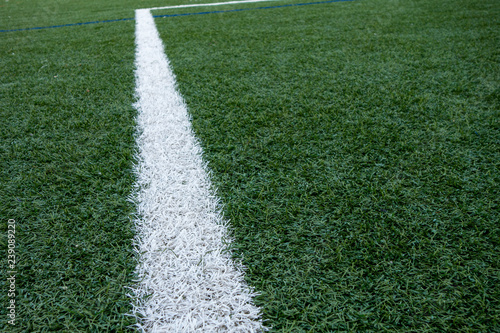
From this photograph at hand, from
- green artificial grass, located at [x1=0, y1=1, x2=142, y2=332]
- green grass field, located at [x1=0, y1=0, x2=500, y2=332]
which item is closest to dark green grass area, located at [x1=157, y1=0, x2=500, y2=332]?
green grass field, located at [x1=0, y1=0, x2=500, y2=332]

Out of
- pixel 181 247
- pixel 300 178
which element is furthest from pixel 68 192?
pixel 300 178

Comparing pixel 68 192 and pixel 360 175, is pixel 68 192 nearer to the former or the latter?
pixel 68 192

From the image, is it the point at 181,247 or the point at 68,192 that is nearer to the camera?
the point at 181,247

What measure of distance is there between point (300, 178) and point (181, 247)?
0.53m

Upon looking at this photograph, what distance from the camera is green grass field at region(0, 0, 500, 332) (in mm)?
772

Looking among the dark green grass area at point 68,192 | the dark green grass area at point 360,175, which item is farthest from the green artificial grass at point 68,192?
the dark green grass area at point 360,175

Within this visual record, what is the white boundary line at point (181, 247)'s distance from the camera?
745mm

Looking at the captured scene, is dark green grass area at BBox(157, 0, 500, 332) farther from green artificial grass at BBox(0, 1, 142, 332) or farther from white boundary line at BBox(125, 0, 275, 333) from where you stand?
green artificial grass at BBox(0, 1, 142, 332)

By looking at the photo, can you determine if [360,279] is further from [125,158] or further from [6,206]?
[6,206]

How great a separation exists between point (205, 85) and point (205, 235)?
49.2 inches

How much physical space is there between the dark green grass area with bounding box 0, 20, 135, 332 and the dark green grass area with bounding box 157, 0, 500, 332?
38 centimetres

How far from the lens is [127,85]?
6.55 ft

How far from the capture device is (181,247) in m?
0.93

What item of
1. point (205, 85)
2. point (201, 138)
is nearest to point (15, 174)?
point (201, 138)
